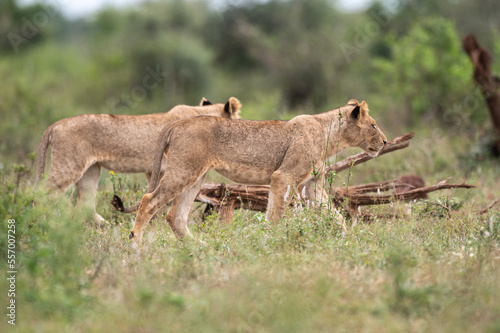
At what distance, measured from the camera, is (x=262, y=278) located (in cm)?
464

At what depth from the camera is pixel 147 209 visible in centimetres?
641

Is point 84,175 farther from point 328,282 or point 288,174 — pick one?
point 328,282

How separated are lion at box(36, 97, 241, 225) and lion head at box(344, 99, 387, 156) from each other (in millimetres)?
1975

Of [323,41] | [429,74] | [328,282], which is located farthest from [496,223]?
[323,41]

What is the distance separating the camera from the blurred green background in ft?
53.1

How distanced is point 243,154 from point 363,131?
1.57 meters

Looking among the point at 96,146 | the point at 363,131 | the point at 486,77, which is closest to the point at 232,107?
the point at 96,146

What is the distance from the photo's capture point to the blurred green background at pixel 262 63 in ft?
53.1

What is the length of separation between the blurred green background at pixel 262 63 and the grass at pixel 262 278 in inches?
292

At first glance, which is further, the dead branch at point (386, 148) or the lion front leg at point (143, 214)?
the dead branch at point (386, 148)

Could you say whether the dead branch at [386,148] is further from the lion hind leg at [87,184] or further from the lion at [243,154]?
the lion hind leg at [87,184]

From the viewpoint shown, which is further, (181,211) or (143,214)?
(181,211)

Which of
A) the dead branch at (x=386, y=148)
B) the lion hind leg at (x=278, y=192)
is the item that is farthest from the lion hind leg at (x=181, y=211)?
the dead branch at (x=386, y=148)

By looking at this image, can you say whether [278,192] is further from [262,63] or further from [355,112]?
[262,63]
